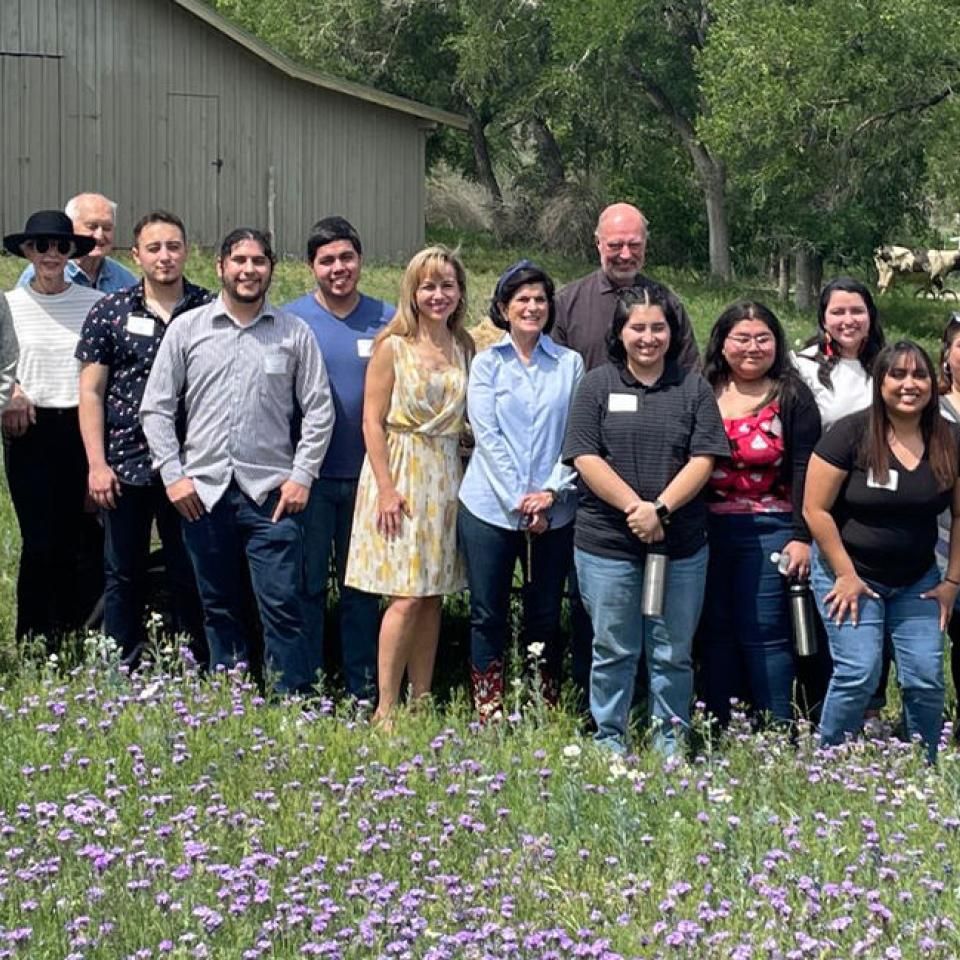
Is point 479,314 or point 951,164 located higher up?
point 951,164

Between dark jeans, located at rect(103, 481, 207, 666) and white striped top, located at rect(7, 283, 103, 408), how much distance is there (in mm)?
621

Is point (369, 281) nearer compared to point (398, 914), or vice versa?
point (398, 914)

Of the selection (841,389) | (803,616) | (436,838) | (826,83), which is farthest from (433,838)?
(826,83)

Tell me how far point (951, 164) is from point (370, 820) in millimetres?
21608

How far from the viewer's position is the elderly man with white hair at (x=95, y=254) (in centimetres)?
745

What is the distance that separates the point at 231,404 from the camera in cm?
656

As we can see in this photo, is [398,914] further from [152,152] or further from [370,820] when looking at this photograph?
[152,152]

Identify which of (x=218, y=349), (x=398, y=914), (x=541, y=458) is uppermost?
(x=218, y=349)

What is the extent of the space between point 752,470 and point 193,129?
19447 mm

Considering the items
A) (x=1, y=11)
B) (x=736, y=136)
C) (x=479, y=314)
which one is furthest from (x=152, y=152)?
(x=736, y=136)

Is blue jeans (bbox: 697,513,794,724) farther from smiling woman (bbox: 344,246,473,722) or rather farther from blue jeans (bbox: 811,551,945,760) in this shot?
smiling woman (bbox: 344,246,473,722)

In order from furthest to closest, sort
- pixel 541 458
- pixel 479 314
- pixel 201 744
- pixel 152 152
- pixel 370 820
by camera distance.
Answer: pixel 152 152 < pixel 479 314 < pixel 541 458 < pixel 201 744 < pixel 370 820

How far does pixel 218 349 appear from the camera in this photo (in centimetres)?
655

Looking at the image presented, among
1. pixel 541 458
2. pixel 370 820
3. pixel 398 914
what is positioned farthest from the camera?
pixel 541 458
